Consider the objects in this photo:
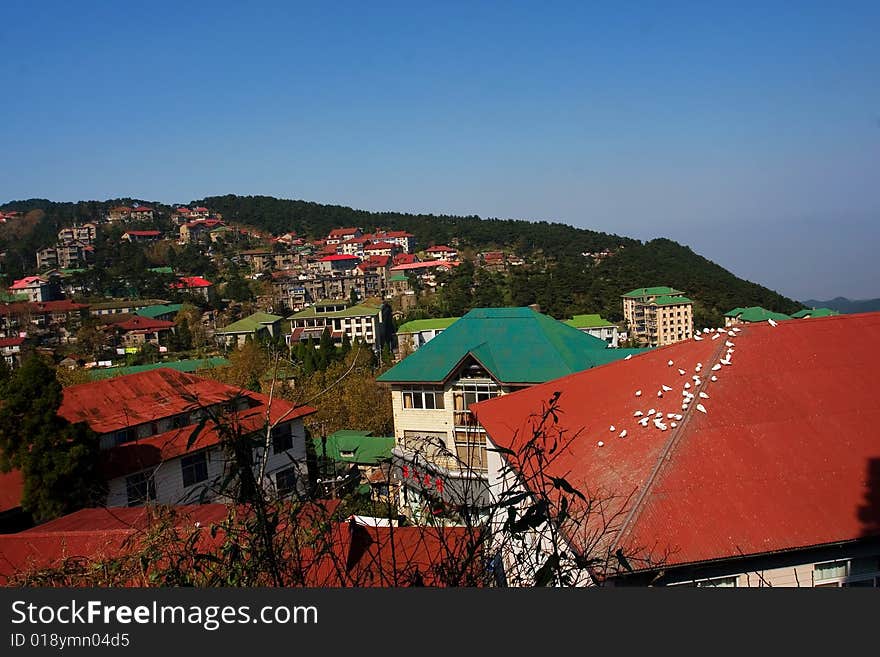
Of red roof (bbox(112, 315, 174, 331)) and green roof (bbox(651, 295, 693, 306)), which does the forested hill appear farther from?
red roof (bbox(112, 315, 174, 331))

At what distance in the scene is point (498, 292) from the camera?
46594mm

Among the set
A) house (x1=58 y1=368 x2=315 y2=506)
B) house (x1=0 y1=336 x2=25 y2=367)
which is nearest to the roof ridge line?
house (x1=58 y1=368 x2=315 y2=506)

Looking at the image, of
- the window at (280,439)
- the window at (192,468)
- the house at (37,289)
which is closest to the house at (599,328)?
the window at (280,439)

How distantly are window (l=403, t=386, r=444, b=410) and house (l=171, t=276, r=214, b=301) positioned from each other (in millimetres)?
43022

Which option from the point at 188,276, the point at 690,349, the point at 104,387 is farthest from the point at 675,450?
the point at 188,276

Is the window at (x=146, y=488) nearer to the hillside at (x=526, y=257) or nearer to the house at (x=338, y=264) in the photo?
the hillside at (x=526, y=257)

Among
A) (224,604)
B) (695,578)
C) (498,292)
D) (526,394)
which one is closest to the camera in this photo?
(224,604)

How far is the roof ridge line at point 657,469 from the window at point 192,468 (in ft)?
→ 26.0

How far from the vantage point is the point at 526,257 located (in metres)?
66.5

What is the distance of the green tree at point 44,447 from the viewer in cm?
887

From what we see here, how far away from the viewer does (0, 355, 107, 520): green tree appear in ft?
29.1

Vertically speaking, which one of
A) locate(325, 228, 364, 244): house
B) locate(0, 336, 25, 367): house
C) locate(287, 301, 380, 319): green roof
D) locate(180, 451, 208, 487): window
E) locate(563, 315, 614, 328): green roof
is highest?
locate(325, 228, 364, 244): house

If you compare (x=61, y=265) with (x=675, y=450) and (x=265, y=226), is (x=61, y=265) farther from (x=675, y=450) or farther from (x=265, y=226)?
(x=675, y=450)

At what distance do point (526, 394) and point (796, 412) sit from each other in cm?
274
